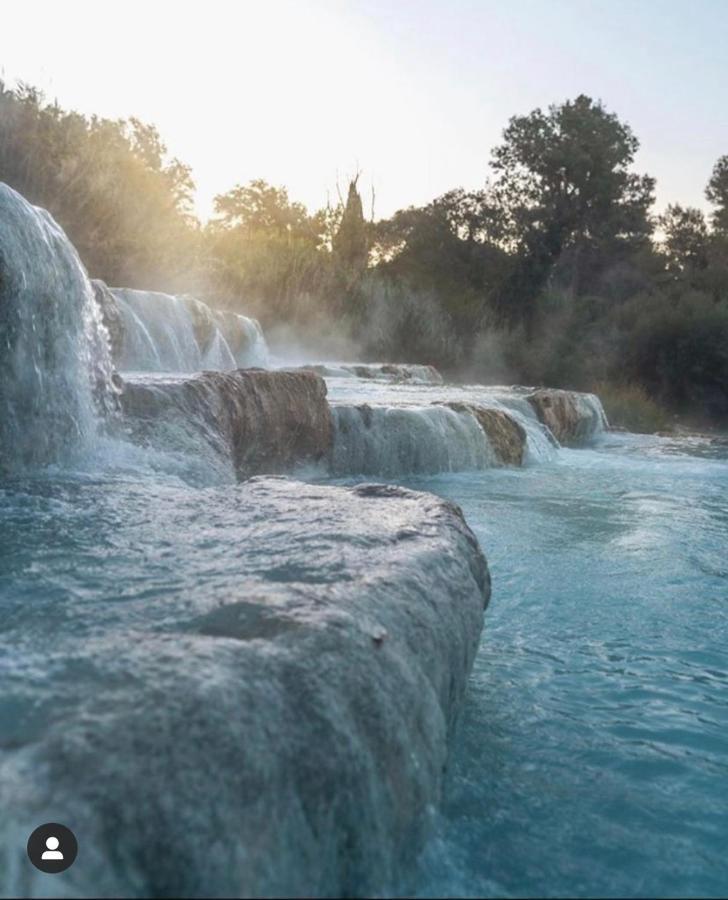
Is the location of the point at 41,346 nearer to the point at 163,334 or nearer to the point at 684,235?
the point at 163,334

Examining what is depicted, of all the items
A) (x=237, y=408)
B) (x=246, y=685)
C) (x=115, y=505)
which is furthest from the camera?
(x=237, y=408)

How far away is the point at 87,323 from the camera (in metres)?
4.55

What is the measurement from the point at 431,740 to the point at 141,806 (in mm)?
683

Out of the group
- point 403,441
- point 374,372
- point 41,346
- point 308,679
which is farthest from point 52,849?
point 374,372

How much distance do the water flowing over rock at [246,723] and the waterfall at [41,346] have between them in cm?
205

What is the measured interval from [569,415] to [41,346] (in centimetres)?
857

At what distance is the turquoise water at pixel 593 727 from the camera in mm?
Result: 1646

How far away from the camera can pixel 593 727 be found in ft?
7.60

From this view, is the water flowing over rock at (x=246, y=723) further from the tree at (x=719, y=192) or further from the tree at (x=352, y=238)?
the tree at (x=719, y=192)

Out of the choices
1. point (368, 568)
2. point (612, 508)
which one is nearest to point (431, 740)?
point (368, 568)

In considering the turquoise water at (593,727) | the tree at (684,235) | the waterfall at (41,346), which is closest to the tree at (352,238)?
the tree at (684,235)

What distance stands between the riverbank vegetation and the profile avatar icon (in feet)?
43.3

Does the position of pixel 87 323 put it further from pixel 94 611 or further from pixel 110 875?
pixel 110 875

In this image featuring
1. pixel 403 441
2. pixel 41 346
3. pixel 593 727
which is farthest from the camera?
pixel 403 441
